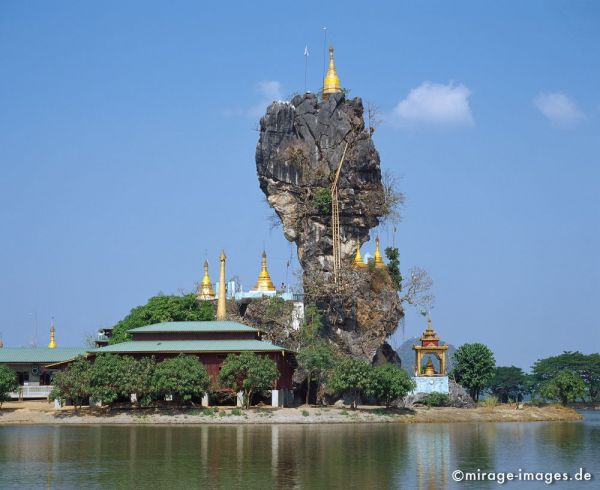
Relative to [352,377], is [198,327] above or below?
above

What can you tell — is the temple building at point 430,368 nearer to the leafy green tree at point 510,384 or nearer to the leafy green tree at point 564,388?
the leafy green tree at point 564,388

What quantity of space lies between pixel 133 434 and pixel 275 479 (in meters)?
19.6

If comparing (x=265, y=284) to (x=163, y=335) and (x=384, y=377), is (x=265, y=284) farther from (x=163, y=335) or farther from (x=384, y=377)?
(x=384, y=377)

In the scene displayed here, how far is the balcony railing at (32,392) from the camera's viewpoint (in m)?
76.2

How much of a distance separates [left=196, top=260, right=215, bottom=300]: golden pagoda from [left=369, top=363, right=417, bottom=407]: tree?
29.7m

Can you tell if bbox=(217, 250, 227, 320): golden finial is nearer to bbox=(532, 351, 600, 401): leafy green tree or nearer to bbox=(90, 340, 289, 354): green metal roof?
bbox=(90, 340, 289, 354): green metal roof

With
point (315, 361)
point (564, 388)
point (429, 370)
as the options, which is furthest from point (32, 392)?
point (564, 388)

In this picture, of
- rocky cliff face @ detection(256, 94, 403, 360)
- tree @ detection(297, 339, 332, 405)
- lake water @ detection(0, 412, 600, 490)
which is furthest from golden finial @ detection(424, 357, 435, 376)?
lake water @ detection(0, 412, 600, 490)

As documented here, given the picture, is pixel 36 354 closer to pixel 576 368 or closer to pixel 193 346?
pixel 193 346

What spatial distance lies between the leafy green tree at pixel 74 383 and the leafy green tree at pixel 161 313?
11753mm

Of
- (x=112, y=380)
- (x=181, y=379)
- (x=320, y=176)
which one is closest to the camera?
(x=181, y=379)

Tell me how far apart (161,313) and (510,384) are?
54158 mm

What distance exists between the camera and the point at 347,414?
64625 mm

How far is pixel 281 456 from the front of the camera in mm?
42062
